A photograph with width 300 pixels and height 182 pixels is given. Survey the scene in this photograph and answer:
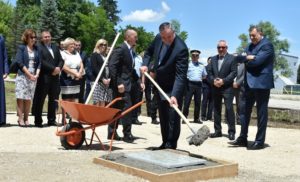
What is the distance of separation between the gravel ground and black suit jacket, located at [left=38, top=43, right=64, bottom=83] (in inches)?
43.0

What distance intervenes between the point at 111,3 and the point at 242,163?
9545cm

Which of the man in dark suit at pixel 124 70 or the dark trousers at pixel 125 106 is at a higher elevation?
the man in dark suit at pixel 124 70

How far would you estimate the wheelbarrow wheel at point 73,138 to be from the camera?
743 cm

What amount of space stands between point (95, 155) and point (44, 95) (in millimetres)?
3560

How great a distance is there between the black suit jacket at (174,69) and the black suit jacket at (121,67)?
1133mm

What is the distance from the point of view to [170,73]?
753 centimetres

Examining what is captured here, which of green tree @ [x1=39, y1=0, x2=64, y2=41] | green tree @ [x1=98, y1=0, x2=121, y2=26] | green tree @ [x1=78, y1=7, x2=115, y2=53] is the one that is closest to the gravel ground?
green tree @ [x1=39, y1=0, x2=64, y2=41]

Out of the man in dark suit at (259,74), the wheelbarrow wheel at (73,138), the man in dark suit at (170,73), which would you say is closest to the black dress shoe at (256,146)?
the man in dark suit at (259,74)

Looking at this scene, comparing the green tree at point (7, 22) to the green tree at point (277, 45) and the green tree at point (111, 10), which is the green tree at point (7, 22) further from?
the green tree at point (277, 45)

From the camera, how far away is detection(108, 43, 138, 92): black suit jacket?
8648mm

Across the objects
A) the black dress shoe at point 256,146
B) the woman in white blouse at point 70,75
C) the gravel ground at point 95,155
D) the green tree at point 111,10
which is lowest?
the gravel ground at point 95,155

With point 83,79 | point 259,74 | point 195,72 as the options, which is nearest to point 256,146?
point 259,74

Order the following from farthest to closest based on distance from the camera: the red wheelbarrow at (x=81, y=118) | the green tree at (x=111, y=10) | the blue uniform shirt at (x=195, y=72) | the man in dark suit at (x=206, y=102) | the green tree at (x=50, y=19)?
the green tree at (x=111, y=10) → the green tree at (x=50, y=19) → the man in dark suit at (x=206, y=102) → the blue uniform shirt at (x=195, y=72) → the red wheelbarrow at (x=81, y=118)

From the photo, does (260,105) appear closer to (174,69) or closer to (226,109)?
(226,109)
